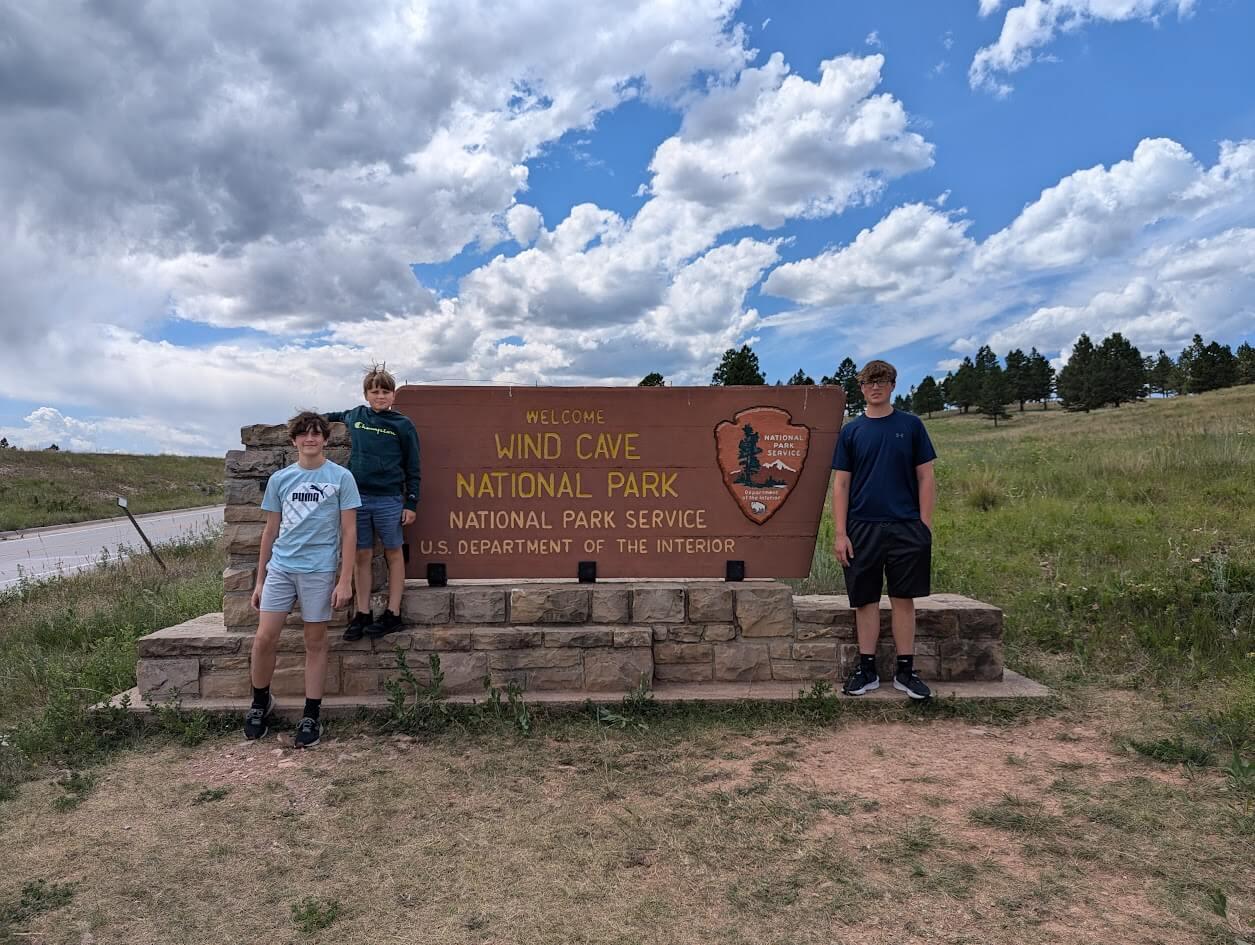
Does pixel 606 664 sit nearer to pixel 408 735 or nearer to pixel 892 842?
pixel 408 735

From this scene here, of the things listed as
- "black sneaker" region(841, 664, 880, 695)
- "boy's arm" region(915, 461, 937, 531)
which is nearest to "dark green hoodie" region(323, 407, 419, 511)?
"black sneaker" region(841, 664, 880, 695)

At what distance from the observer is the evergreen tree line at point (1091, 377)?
208 feet

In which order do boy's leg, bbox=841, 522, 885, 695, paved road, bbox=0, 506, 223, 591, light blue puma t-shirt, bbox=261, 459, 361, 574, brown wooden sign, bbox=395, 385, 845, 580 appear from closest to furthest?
1. light blue puma t-shirt, bbox=261, 459, 361, 574
2. boy's leg, bbox=841, 522, 885, 695
3. brown wooden sign, bbox=395, 385, 845, 580
4. paved road, bbox=0, 506, 223, 591

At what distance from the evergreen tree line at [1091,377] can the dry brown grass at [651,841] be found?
4996 cm

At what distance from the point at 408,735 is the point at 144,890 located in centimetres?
161

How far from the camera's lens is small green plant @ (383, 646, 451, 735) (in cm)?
462

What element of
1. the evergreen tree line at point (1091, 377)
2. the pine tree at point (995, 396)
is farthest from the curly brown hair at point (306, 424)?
the pine tree at point (995, 396)

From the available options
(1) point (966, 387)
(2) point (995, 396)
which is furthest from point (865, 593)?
Answer: (1) point (966, 387)

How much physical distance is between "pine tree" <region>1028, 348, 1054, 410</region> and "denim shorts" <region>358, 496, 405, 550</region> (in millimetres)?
86161

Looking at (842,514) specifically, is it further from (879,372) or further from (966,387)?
(966,387)

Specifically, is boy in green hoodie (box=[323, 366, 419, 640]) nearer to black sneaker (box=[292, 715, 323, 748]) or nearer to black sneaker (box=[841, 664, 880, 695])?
black sneaker (box=[292, 715, 323, 748])

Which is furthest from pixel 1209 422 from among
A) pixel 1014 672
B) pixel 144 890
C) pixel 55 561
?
pixel 55 561

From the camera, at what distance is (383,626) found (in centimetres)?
491

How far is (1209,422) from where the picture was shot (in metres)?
18.7
